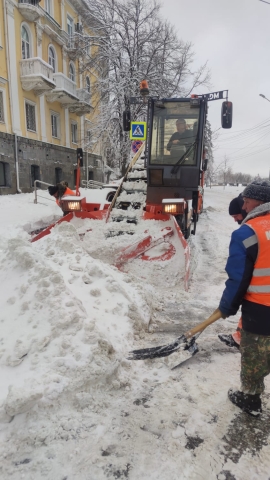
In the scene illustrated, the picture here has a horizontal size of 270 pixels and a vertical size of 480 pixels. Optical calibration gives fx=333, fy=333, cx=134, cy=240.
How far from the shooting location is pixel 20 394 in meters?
2.02

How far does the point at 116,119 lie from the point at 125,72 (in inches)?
101

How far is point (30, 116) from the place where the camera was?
17422mm

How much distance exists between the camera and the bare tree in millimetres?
18562

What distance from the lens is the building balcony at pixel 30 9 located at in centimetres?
1555

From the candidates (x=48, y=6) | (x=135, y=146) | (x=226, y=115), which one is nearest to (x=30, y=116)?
(x=48, y=6)

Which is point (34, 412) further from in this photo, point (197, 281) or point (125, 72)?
point (125, 72)

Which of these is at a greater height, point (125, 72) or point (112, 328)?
point (125, 72)

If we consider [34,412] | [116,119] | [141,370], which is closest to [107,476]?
[34,412]

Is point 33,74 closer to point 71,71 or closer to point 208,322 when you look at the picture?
point 71,71

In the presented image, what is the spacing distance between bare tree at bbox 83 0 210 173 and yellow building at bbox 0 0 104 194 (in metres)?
1.50

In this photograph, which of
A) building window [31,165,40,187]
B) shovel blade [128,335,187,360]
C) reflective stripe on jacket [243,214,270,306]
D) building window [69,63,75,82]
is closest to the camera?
reflective stripe on jacket [243,214,270,306]

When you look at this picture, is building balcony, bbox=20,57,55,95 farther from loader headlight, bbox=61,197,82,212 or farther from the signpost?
loader headlight, bbox=61,197,82,212

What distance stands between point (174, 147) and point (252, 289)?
492 cm

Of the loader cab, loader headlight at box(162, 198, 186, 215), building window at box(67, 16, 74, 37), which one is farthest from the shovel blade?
building window at box(67, 16, 74, 37)
